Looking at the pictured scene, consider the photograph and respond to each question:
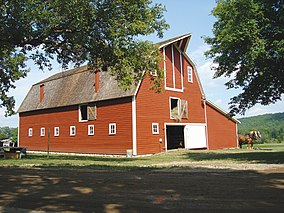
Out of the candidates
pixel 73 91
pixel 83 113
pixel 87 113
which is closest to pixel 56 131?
pixel 83 113

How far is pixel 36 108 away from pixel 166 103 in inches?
675

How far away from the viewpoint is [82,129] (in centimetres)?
3089

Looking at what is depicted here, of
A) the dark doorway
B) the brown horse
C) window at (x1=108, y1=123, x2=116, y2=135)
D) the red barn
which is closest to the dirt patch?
the red barn

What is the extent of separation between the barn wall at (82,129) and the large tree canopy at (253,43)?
10.3 meters

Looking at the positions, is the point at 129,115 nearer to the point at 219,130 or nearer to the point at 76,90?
the point at 76,90

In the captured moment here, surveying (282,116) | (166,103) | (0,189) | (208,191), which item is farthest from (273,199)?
(282,116)

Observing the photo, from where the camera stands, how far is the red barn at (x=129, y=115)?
2695 centimetres

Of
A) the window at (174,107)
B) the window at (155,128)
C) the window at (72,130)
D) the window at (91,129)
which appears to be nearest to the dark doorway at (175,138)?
the window at (174,107)

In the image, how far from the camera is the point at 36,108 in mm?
37812

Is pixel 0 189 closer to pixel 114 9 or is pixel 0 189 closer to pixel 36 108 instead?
pixel 114 9

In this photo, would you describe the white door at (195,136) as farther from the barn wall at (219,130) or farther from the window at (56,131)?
the window at (56,131)

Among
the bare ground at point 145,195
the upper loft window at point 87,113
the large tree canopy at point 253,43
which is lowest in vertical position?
the bare ground at point 145,195

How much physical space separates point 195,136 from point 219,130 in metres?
4.63

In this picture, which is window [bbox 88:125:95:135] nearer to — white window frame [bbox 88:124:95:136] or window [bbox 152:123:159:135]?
white window frame [bbox 88:124:95:136]
